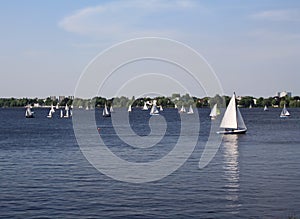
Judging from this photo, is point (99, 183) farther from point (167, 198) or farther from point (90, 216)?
point (90, 216)

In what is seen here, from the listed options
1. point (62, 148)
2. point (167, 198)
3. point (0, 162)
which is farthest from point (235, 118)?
point (167, 198)

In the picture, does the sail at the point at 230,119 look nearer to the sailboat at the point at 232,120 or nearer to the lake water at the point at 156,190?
the sailboat at the point at 232,120

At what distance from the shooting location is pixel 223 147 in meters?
77.2

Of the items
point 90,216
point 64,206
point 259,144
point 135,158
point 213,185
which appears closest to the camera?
point 90,216

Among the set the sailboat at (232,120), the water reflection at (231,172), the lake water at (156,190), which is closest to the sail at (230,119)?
the sailboat at (232,120)

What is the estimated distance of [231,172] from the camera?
4947 cm

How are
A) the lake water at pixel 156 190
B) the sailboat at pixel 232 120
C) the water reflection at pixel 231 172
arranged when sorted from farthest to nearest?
the sailboat at pixel 232 120 → the water reflection at pixel 231 172 → the lake water at pixel 156 190

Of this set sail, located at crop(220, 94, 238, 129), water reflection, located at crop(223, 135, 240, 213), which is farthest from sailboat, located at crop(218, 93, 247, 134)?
water reflection, located at crop(223, 135, 240, 213)

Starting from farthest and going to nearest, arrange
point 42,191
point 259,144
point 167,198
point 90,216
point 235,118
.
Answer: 1. point 235,118
2. point 259,144
3. point 42,191
4. point 167,198
5. point 90,216

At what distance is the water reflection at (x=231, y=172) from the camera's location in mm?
36116

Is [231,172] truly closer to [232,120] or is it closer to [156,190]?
[156,190]

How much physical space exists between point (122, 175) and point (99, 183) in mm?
5054

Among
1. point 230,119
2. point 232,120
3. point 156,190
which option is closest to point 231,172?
point 156,190

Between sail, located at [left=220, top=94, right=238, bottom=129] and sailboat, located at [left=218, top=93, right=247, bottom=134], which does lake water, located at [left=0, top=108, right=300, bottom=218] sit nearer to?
sailboat, located at [left=218, top=93, right=247, bottom=134]
